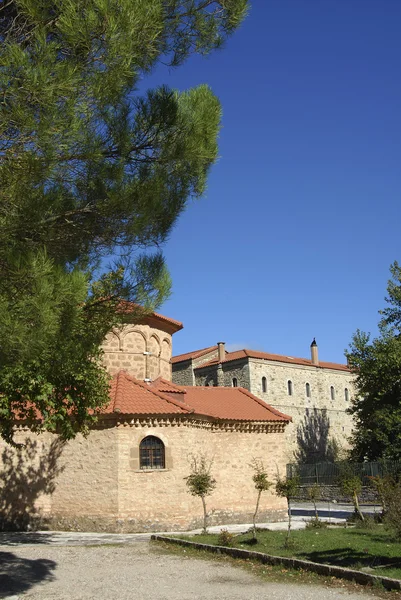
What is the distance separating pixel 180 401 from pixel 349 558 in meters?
9.63

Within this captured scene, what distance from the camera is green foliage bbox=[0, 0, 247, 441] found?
741 centimetres

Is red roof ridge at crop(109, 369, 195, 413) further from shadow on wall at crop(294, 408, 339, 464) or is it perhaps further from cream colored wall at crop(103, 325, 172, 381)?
shadow on wall at crop(294, 408, 339, 464)

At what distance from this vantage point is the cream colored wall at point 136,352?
2264 centimetres

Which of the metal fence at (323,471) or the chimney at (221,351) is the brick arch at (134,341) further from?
the chimney at (221,351)

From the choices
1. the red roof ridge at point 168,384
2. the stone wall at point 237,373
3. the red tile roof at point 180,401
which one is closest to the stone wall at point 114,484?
the red tile roof at point 180,401

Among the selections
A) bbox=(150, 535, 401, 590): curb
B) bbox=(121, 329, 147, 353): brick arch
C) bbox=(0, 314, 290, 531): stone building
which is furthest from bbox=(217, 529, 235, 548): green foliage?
bbox=(121, 329, 147, 353): brick arch

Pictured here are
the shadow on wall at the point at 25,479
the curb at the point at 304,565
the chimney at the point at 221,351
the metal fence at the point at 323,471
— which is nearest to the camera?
the curb at the point at 304,565

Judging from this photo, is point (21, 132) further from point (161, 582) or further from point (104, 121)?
point (161, 582)

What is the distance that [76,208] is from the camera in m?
8.76

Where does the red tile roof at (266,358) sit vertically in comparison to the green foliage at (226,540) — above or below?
above

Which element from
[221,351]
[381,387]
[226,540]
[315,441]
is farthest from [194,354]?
[226,540]

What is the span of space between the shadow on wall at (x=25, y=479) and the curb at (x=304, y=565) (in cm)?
525

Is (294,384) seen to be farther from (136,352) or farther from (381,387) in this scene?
(136,352)

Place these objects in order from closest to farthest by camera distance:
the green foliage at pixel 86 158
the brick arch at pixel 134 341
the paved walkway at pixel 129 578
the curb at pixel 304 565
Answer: the green foliage at pixel 86 158, the curb at pixel 304 565, the paved walkway at pixel 129 578, the brick arch at pixel 134 341
